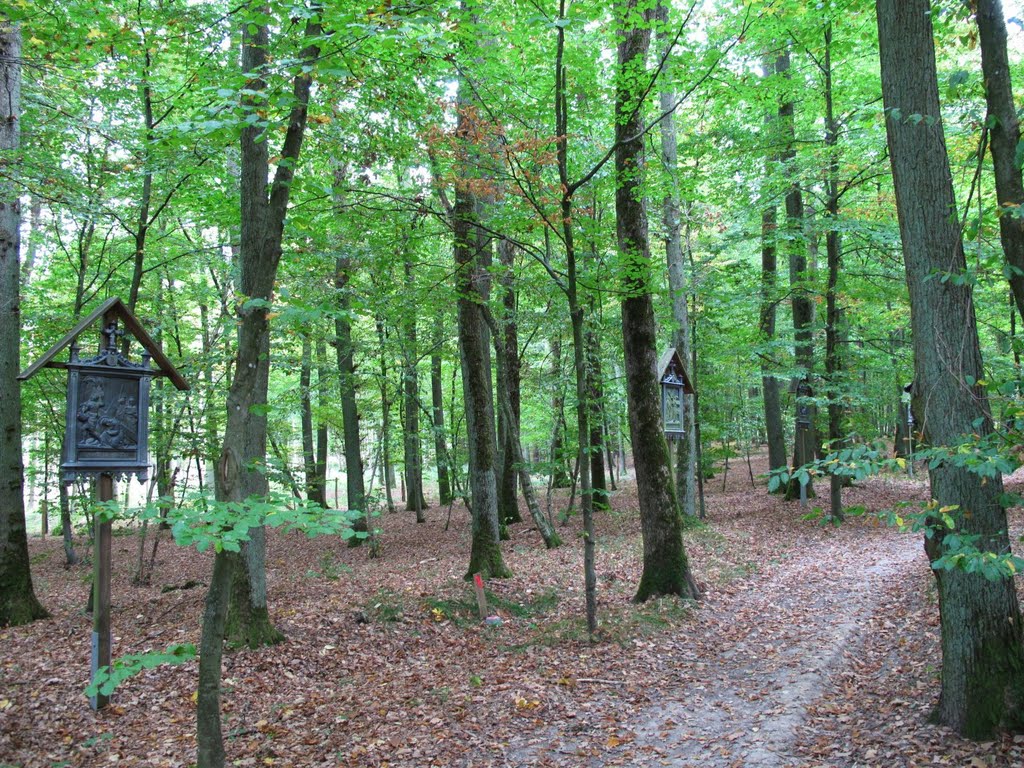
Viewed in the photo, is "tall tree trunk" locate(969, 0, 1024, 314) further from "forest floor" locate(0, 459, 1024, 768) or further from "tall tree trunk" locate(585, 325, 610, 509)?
"tall tree trunk" locate(585, 325, 610, 509)

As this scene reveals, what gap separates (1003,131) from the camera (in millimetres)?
4008

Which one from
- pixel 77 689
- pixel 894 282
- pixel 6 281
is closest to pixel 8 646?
pixel 77 689

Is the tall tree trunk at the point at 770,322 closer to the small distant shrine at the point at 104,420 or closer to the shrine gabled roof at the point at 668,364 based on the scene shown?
the shrine gabled roof at the point at 668,364

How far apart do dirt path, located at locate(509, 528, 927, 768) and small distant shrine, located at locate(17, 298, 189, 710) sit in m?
3.80

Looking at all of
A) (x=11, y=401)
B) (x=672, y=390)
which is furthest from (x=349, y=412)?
(x=672, y=390)

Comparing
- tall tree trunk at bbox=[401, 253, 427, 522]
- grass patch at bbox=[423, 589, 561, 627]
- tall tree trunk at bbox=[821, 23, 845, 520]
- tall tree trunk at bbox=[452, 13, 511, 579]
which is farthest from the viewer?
tall tree trunk at bbox=[401, 253, 427, 522]

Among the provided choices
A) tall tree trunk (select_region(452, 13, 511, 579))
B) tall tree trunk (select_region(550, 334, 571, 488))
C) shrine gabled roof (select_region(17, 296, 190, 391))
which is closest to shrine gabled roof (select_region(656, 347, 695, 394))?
tall tree trunk (select_region(452, 13, 511, 579))

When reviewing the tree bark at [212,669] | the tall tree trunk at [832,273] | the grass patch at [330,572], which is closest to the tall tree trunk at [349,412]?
the grass patch at [330,572]

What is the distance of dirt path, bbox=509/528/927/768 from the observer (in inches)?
187

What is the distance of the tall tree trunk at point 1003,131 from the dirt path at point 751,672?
142 inches

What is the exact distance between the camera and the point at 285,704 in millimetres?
5656

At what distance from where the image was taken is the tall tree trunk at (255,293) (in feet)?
12.3

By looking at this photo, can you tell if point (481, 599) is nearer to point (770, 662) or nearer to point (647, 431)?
point (647, 431)

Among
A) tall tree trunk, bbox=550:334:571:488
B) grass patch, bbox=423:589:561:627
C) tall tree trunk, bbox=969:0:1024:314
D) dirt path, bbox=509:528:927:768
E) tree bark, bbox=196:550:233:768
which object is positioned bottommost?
dirt path, bbox=509:528:927:768
